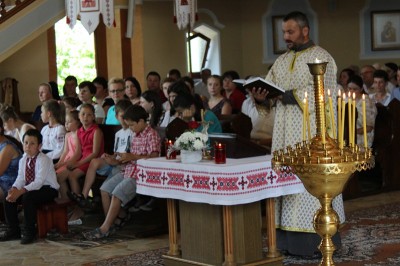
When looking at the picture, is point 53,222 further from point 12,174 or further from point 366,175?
point 366,175

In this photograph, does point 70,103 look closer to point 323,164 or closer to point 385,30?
point 323,164

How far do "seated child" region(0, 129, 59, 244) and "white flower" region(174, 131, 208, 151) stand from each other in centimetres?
242

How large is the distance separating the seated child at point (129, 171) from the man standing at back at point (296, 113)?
1673 mm

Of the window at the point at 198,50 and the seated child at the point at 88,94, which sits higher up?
the window at the point at 198,50

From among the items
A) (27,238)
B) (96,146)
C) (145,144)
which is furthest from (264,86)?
(96,146)

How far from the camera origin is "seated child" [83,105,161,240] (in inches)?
346

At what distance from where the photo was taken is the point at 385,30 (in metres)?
17.4

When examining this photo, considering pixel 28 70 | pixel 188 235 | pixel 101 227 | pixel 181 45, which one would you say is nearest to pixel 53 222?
pixel 101 227

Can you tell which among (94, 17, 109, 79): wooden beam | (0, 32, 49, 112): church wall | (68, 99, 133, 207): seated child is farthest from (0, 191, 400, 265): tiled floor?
(94, 17, 109, 79): wooden beam

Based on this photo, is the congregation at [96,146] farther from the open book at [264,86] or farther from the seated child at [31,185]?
the open book at [264,86]

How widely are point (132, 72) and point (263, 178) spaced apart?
33.1ft

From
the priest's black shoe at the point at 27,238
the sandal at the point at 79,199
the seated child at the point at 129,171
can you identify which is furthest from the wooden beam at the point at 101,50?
the priest's black shoe at the point at 27,238

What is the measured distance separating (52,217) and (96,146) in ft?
3.25

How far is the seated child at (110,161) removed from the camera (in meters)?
9.26
